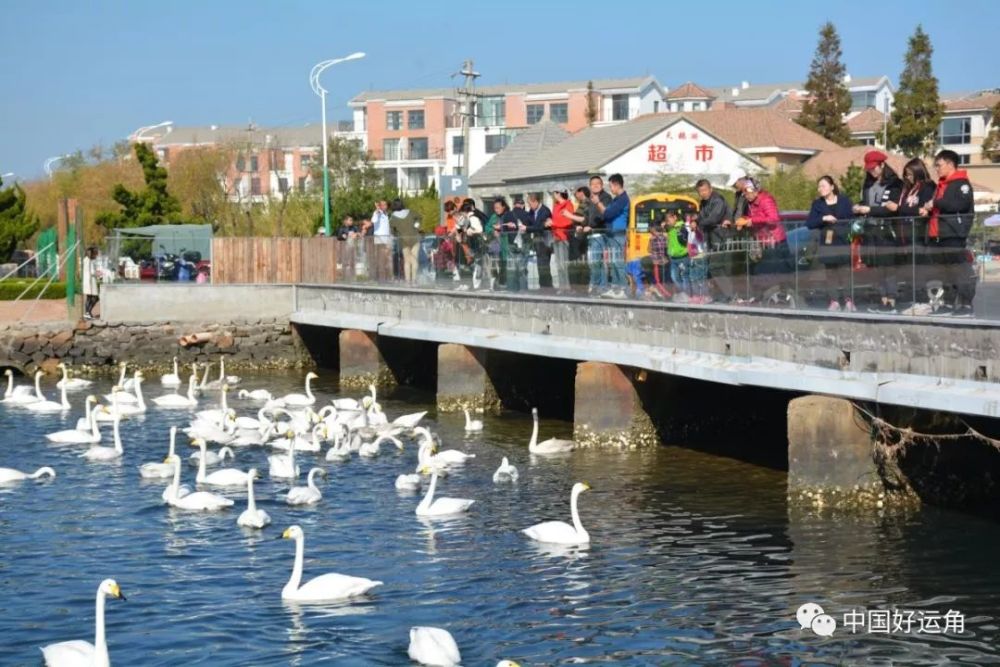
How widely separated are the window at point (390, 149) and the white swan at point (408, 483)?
11450 cm

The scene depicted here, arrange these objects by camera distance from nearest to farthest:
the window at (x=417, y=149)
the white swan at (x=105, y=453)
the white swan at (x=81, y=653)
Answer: the white swan at (x=81, y=653) → the white swan at (x=105, y=453) → the window at (x=417, y=149)

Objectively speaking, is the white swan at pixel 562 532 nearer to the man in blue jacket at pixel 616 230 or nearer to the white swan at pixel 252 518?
the white swan at pixel 252 518

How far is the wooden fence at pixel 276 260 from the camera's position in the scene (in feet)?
134

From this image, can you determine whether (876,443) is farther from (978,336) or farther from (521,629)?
(521,629)

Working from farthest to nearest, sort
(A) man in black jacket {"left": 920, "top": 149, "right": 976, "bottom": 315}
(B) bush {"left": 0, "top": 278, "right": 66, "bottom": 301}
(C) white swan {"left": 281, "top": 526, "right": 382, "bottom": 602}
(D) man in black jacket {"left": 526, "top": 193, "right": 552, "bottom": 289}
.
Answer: (B) bush {"left": 0, "top": 278, "right": 66, "bottom": 301} → (D) man in black jacket {"left": 526, "top": 193, "right": 552, "bottom": 289} → (A) man in black jacket {"left": 920, "top": 149, "right": 976, "bottom": 315} → (C) white swan {"left": 281, "top": 526, "right": 382, "bottom": 602}

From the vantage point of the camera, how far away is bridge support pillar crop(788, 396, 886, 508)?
765 inches

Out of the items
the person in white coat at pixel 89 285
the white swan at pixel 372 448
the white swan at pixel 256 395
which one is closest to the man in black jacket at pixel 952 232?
the white swan at pixel 372 448

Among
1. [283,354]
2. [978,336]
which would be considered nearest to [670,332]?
[978,336]

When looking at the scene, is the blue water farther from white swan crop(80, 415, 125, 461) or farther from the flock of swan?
white swan crop(80, 415, 125, 461)

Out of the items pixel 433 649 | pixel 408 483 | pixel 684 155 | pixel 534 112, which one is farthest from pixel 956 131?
pixel 433 649

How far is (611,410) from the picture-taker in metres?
25.2

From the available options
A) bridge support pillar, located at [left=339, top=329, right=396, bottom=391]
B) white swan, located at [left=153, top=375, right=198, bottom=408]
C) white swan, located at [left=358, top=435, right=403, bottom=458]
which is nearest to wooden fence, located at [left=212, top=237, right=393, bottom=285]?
bridge support pillar, located at [left=339, top=329, right=396, bottom=391]

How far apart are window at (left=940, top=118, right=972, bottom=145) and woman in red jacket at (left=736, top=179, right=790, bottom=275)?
94.5 metres

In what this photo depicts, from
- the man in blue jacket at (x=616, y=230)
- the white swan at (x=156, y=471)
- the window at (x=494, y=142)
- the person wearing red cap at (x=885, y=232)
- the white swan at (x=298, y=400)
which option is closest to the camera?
the person wearing red cap at (x=885, y=232)
